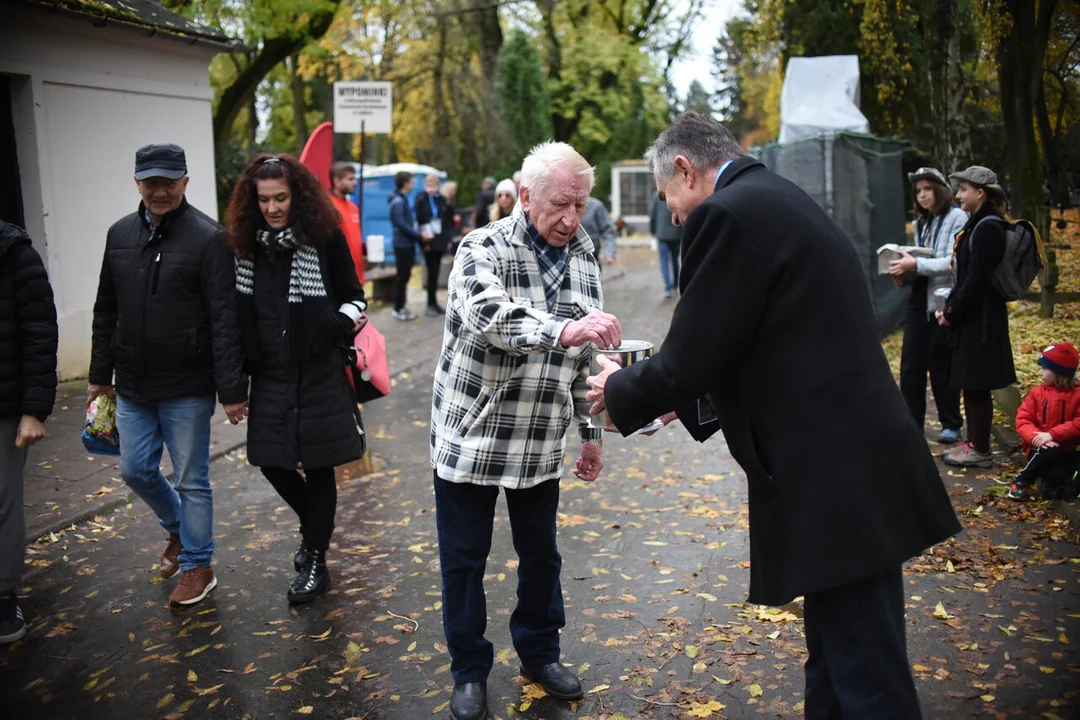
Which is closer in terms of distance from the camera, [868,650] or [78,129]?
[868,650]

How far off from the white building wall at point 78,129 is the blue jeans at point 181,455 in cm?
590

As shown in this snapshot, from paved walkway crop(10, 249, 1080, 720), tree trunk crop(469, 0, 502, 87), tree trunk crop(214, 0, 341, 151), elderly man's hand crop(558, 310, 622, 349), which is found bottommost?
paved walkway crop(10, 249, 1080, 720)

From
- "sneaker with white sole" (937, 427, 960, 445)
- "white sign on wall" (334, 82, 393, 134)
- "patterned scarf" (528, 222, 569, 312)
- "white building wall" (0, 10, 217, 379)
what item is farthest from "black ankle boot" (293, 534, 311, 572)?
"white sign on wall" (334, 82, 393, 134)

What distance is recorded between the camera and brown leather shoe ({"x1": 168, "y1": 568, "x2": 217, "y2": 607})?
16.5ft

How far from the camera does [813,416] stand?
2.82m

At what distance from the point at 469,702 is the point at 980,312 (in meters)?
4.63

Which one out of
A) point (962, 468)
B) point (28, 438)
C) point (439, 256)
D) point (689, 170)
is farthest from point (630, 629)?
point (439, 256)

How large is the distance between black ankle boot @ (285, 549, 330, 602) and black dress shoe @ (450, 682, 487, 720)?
1420mm

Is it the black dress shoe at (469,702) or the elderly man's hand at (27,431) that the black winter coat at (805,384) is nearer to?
the black dress shoe at (469,702)

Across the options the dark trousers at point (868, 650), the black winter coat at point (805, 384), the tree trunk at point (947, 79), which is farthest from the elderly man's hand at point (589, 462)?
the tree trunk at point (947, 79)

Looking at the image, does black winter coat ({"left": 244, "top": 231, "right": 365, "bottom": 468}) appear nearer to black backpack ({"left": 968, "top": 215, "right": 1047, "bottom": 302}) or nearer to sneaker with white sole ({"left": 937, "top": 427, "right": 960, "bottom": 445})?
black backpack ({"left": 968, "top": 215, "right": 1047, "bottom": 302})

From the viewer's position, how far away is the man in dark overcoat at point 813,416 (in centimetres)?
281

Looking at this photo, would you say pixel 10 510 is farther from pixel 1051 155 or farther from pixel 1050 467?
pixel 1051 155

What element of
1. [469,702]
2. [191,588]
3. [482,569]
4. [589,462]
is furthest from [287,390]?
[469,702]
